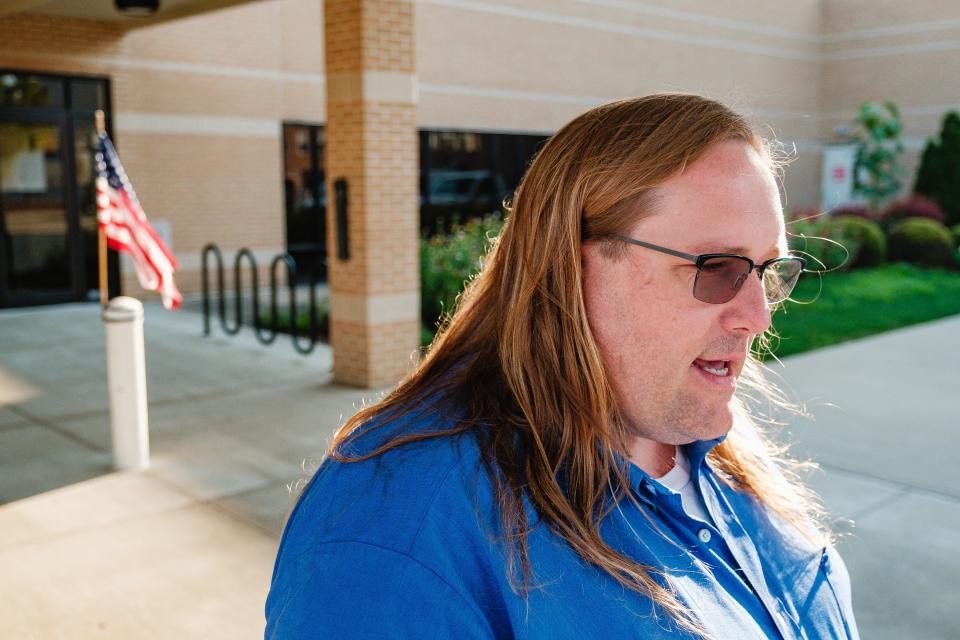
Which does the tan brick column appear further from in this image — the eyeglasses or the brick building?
the eyeglasses

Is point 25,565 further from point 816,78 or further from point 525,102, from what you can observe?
point 816,78

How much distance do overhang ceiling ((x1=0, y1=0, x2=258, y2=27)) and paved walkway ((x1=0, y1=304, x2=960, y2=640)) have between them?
4684 millimetres

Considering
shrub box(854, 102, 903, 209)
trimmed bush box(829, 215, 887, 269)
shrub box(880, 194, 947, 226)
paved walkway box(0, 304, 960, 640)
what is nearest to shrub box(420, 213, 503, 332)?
paved walkway box(0, 304, 960, 640)

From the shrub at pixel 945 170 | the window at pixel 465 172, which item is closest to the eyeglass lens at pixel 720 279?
the window at pixel 465 172

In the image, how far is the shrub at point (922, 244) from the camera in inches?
795

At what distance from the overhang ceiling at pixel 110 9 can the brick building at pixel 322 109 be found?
0.16 feet

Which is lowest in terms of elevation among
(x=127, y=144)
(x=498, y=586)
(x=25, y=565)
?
(x=25, y=565)

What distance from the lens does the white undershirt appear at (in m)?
1.87

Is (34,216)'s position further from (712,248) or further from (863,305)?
(712,248)

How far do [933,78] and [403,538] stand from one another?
101 ft

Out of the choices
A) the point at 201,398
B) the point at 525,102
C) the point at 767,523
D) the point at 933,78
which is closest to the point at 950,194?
the point at 933,78

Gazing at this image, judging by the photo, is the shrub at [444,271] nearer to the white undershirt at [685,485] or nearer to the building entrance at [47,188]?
the building entrance at [47,188]

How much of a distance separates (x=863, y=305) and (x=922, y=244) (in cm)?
670

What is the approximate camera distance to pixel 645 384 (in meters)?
1.64
